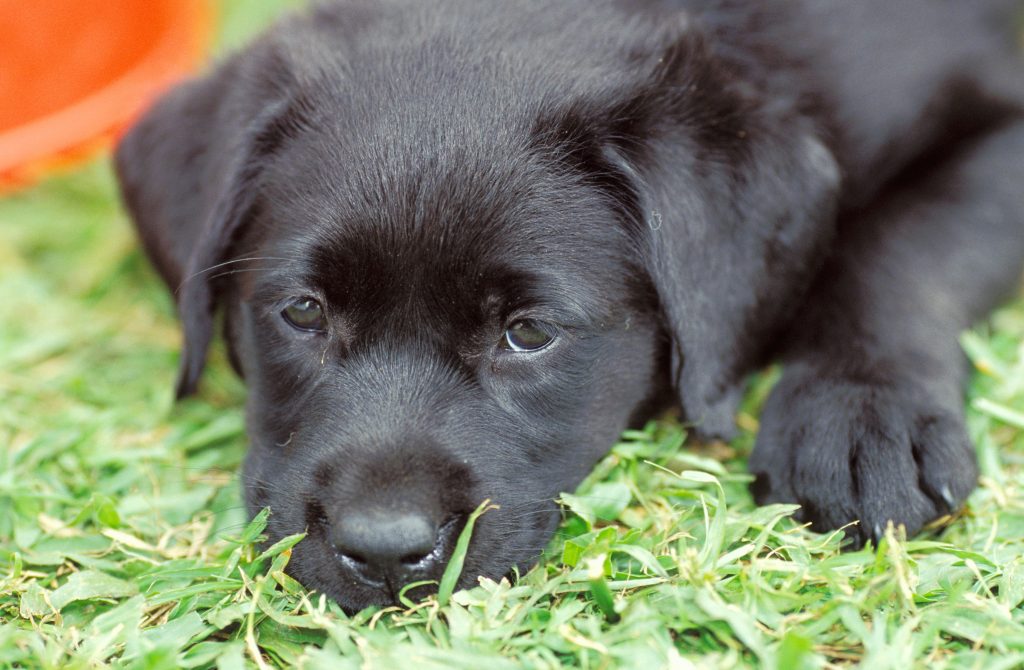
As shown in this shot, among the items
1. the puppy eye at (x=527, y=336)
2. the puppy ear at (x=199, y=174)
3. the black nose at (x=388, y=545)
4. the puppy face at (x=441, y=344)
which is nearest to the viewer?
the black nose at (x=388, y=545)

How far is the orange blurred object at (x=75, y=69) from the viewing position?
438 centimetres

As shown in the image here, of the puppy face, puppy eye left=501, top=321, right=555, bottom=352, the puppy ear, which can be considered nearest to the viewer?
the puppy face

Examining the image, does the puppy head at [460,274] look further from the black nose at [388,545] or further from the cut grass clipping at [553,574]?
the cut grass clipping at [553,574]

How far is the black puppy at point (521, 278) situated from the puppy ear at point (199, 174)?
0.01 meters

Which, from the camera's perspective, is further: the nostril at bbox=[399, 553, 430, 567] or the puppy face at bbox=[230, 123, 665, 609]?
the puppy face at bbox=[230, 123, 665, 609]

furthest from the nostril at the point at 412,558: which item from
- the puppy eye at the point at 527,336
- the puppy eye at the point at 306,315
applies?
the puppy eye at the point at 306,315

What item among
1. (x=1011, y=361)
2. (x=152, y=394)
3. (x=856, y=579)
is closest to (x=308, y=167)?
(x=152, y=394)

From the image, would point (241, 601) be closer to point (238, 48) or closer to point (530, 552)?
point (530, 552)

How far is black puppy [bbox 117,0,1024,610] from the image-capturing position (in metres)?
2.39

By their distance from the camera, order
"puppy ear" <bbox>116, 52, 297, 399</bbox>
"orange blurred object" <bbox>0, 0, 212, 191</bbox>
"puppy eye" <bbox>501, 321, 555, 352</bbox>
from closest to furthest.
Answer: "puppy eye" <bbox>501, 321, 555, 352</bbox>
"puppy ear" <bbox>116, 52, 297, 399</bbox>
"orange blurred object" <bbox>0, 0, 212, 191</bbox>

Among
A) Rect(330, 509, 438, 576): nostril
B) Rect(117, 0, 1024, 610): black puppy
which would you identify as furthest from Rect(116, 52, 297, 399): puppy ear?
Rect(330, 509, 438, 576): nostril

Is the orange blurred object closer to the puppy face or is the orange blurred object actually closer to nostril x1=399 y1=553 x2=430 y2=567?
the puppy face

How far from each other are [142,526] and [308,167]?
3.18ft

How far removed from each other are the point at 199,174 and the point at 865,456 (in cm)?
189
